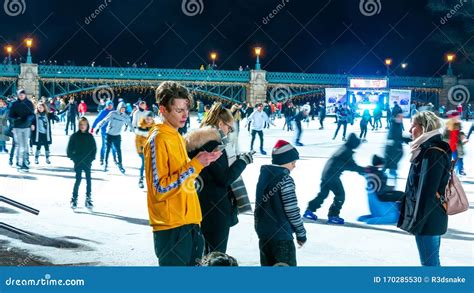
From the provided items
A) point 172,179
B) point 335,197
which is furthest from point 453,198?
point 335,197

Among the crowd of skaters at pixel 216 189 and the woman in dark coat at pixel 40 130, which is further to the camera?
the woman in dark coat at pixel 40 130

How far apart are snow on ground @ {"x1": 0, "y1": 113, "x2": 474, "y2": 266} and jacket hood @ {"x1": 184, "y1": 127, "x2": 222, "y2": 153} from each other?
1526mm

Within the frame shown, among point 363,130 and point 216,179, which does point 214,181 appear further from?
point 363,130

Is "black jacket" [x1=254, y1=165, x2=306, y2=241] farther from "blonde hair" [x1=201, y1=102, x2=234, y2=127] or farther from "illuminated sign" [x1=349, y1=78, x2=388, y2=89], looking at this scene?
"illuminated sign" [x1=349, y1=78, x2=388, y2=89]

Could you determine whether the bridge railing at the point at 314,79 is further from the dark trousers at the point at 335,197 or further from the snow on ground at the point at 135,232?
the dark trousers at the point at 335,197

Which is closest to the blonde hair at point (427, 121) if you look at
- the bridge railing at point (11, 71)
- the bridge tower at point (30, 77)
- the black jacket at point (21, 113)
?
the black jacket at point (21, 113)

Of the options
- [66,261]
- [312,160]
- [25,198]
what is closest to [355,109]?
[312,160]

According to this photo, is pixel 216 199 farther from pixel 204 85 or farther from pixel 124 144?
pixel 204 85

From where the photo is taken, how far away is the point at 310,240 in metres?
6.14

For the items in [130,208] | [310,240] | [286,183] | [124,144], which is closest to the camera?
[286,183]

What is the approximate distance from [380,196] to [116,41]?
3023cm

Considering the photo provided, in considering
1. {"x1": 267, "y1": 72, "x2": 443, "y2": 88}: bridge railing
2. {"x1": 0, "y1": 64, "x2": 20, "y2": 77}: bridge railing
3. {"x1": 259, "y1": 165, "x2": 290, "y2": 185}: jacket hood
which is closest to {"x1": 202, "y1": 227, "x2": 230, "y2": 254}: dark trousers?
{"x1": 259, "y1": 165, "x2": 290, "y2": 185}: jacket hood

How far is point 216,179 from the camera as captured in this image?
3984 mm

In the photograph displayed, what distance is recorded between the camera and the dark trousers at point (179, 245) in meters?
3.27
